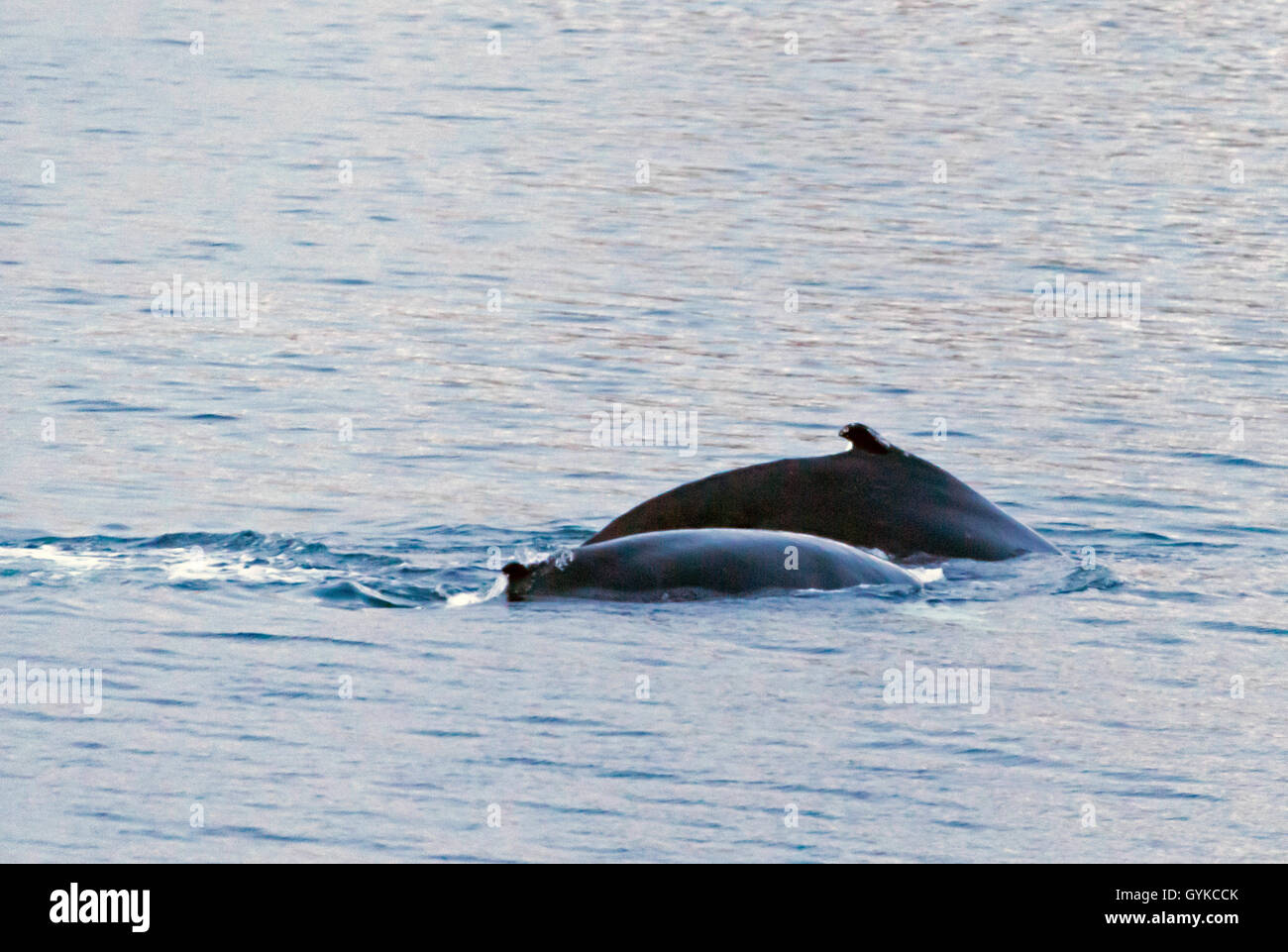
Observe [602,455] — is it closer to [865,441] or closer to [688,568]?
[865,441]

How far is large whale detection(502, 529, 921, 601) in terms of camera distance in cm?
1302

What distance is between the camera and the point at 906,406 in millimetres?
20203

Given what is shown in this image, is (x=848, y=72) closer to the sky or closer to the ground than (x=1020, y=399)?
closer to the sky

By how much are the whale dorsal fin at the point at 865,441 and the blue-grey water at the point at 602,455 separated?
0.79 m

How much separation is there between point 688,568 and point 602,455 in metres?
5.12

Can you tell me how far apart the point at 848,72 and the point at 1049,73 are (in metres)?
4.19

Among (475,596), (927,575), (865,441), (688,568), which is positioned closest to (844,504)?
(865,441)

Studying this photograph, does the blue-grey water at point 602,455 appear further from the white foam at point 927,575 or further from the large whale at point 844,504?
the large whale at point 844,504

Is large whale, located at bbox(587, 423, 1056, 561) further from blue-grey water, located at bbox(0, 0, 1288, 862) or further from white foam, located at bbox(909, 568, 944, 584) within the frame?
blue-grey water, located at bbox(0, 0, 1288, 862)

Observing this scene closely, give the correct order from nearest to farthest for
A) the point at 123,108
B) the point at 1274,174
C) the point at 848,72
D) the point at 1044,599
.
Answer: the point at 1044,599
the point at 1274,174
the point at 123,108
the point at 848,72

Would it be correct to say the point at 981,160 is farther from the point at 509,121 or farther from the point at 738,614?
the point at 738,614

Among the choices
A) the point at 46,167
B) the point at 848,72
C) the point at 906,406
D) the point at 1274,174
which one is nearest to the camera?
the point at 906,406

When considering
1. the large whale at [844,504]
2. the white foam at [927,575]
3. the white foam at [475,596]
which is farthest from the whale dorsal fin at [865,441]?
the white foam at [475,596]
